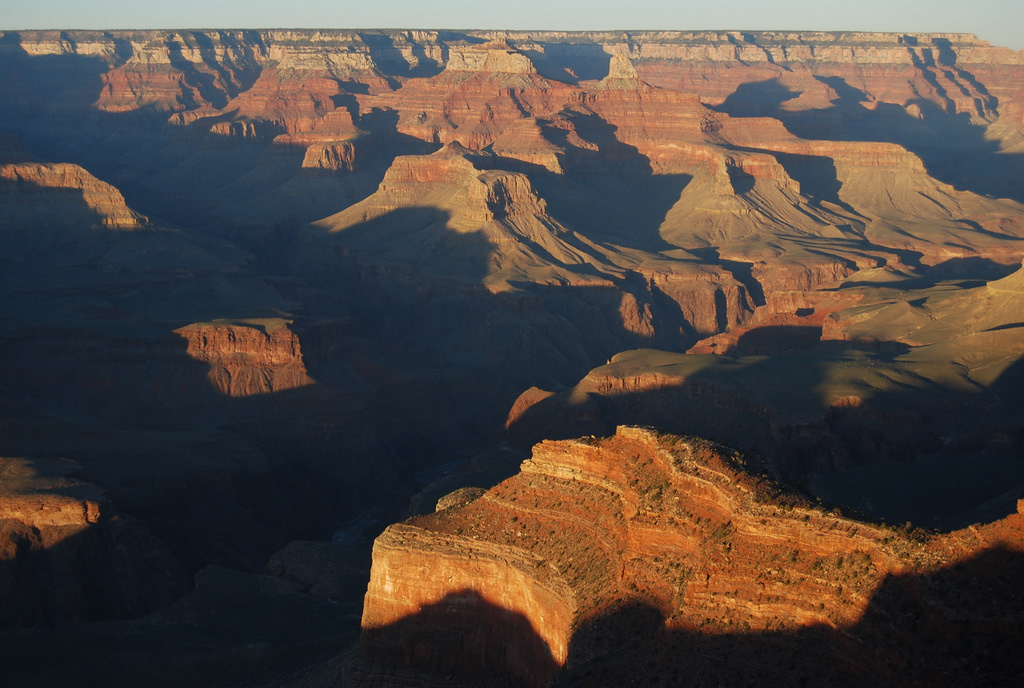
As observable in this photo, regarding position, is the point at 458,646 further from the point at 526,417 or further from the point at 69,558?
the point at 526,417

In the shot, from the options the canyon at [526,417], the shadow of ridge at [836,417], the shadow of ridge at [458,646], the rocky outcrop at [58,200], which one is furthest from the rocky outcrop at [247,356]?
the shadow of ridge at [458,646]

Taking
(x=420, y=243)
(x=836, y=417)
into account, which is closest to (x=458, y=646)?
(x=836, y=417)

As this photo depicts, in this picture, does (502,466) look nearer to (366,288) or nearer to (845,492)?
(845,492)

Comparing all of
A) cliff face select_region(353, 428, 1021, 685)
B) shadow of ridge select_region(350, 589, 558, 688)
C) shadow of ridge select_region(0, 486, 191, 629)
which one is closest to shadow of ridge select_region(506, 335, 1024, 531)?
cliff face select_region(353, 428, 1021, 685)

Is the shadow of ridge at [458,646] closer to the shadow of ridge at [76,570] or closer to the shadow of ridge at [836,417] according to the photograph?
the shadow of ridge at [836,417]

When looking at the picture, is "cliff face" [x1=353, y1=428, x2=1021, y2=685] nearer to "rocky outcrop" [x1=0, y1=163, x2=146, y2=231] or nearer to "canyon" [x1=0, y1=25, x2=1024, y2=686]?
"canyon" [x1=0, y1=25, x2=1024, y2=686]

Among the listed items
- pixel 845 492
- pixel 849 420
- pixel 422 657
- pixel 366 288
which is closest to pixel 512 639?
pixel 422 657

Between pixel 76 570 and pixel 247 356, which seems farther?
pixel 247 356
